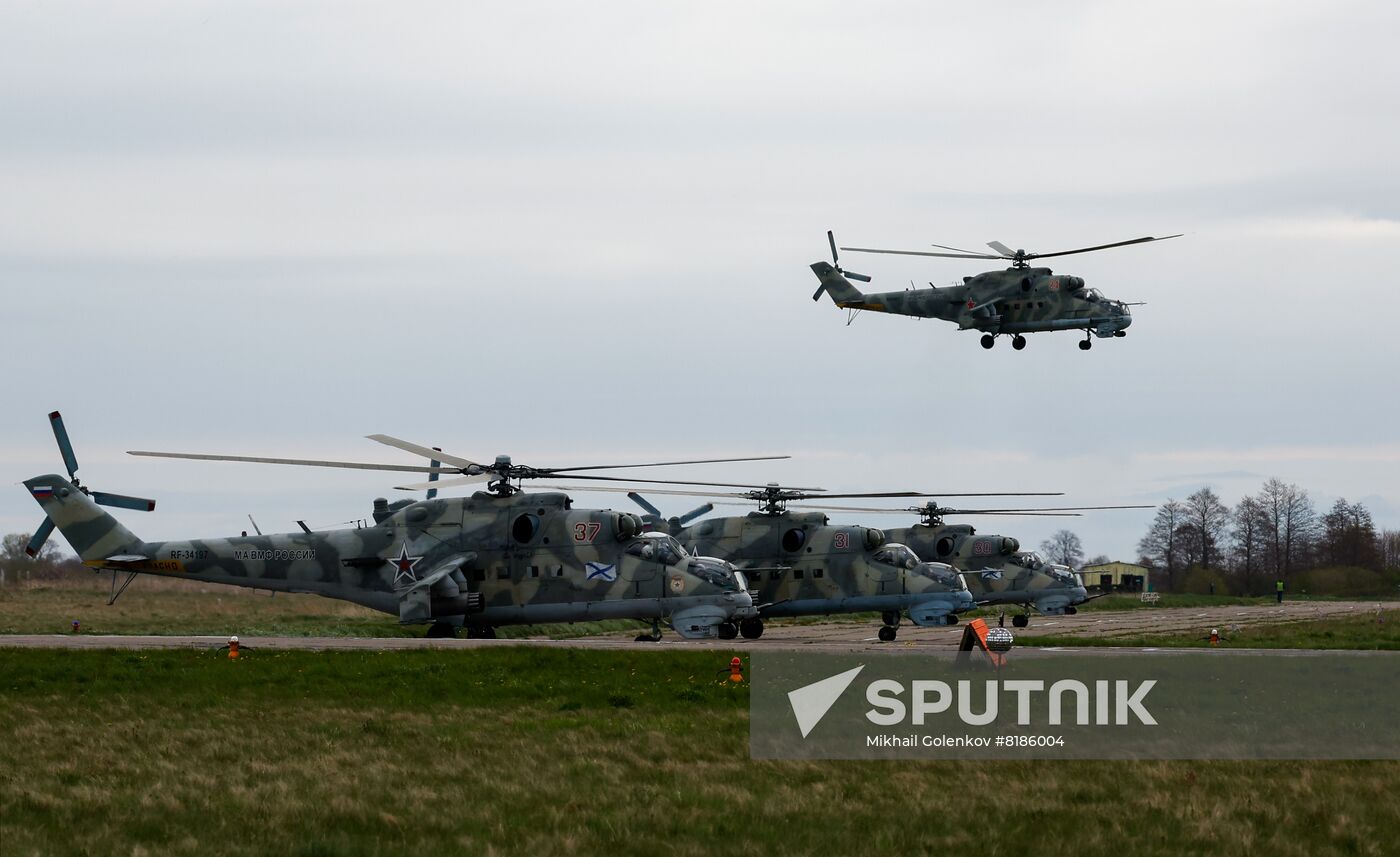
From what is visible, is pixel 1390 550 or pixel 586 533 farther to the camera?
pixel 1390 550

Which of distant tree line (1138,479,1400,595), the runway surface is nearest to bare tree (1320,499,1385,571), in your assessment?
distant tree line (1138,479,1400,595)

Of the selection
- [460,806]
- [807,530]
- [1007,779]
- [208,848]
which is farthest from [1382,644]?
[208,848]

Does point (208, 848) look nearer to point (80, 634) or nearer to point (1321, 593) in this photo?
point (80, 634)

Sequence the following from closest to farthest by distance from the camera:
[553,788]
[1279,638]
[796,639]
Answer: [553,788] < [1279,638] < [796,639]

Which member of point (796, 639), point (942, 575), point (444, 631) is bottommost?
point (796, 639)

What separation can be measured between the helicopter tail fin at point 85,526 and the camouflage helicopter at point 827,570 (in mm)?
15015

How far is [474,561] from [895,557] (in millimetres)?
14454

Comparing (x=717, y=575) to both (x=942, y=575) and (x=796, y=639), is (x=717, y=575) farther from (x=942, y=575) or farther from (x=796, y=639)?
(x=942, y=575)

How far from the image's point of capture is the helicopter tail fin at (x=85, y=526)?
144ft

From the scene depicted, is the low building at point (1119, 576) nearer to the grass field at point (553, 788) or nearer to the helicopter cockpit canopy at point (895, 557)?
the helicopter cockpit canopy at point (895, 557)

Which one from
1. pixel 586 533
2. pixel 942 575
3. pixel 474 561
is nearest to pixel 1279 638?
pixel 942 575

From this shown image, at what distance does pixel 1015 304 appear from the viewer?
5728 cm

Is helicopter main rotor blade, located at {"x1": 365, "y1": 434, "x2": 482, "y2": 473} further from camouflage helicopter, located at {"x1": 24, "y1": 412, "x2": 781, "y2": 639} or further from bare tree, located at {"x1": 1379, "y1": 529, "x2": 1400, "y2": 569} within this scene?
bare tree, located at {"x1": 1379, "y1": 529, "x2": 1400, "y2": 569}

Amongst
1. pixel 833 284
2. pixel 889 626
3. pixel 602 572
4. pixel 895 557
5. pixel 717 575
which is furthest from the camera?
pixel 833 284
